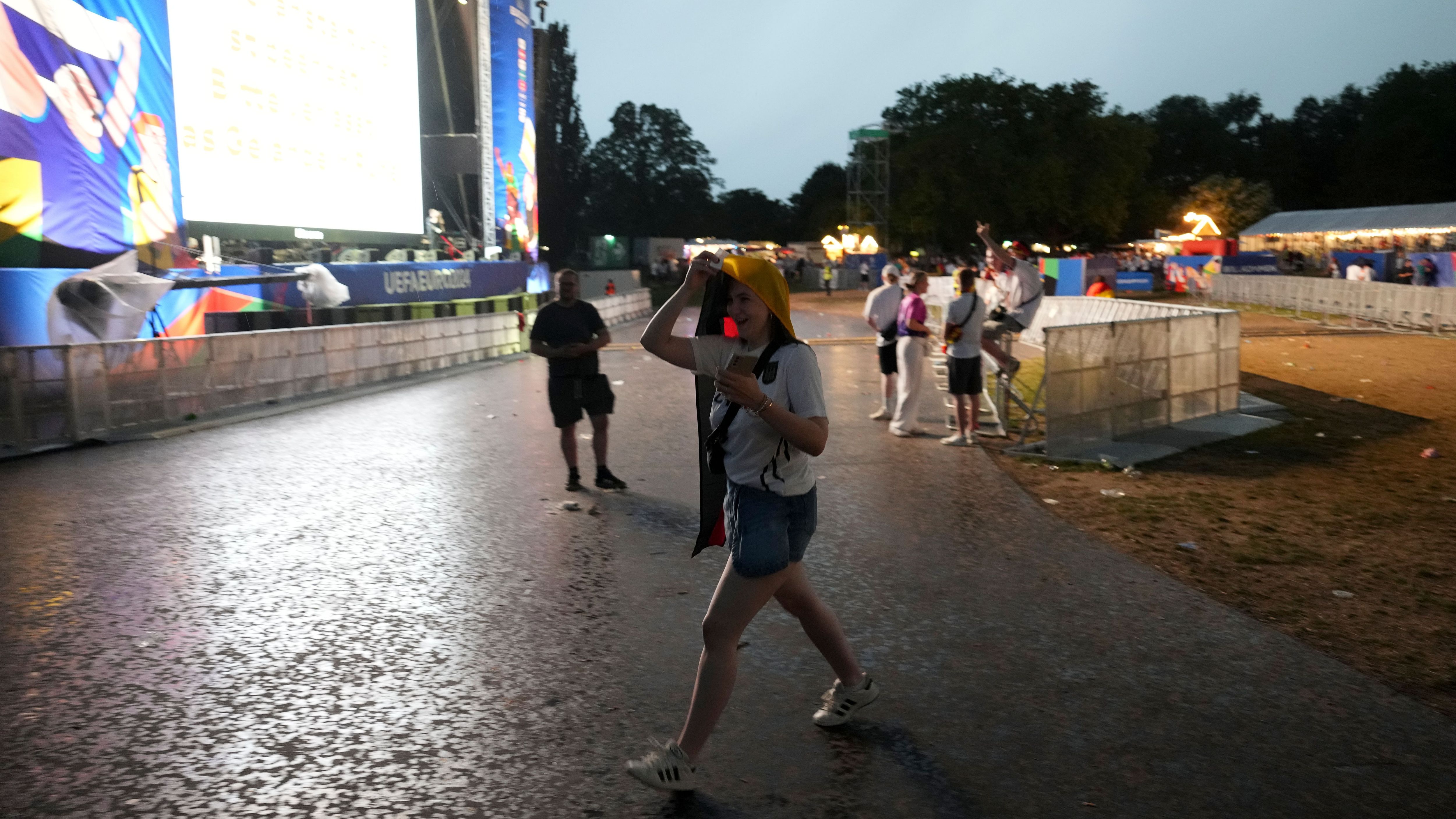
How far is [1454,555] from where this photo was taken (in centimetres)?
694

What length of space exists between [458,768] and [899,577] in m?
3.27

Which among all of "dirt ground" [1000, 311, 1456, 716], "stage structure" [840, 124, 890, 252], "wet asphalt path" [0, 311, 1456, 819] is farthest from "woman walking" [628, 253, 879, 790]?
"stage structure" [840, 124, 890, 252]

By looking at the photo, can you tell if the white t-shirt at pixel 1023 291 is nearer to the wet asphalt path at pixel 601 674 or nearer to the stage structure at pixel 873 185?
the wet asphalt path at pixel 601 674

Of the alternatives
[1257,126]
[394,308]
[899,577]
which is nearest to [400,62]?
[394,308]

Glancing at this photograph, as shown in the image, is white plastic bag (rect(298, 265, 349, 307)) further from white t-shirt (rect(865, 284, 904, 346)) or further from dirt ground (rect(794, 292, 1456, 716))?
dirt ground (rect(794, 292, 1456, 716))

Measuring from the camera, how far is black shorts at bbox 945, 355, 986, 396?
11375mm

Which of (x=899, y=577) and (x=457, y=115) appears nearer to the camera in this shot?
(x=899, y=577)

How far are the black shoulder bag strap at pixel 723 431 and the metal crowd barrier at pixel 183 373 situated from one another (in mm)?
9874

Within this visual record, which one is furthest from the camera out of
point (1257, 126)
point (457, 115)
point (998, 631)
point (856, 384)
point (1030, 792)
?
point (1257, 126)

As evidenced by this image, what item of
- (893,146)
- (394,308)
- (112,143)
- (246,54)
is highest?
(893,146)

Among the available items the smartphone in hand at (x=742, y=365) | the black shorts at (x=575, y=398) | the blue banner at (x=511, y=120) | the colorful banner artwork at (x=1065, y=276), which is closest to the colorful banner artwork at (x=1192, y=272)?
the colorful banner artwork at (x=1065, y=276)

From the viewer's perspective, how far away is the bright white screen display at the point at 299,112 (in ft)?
57.7

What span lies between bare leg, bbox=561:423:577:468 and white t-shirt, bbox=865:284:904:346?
4827 mm

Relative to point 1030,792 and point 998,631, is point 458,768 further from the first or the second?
point 998,631
